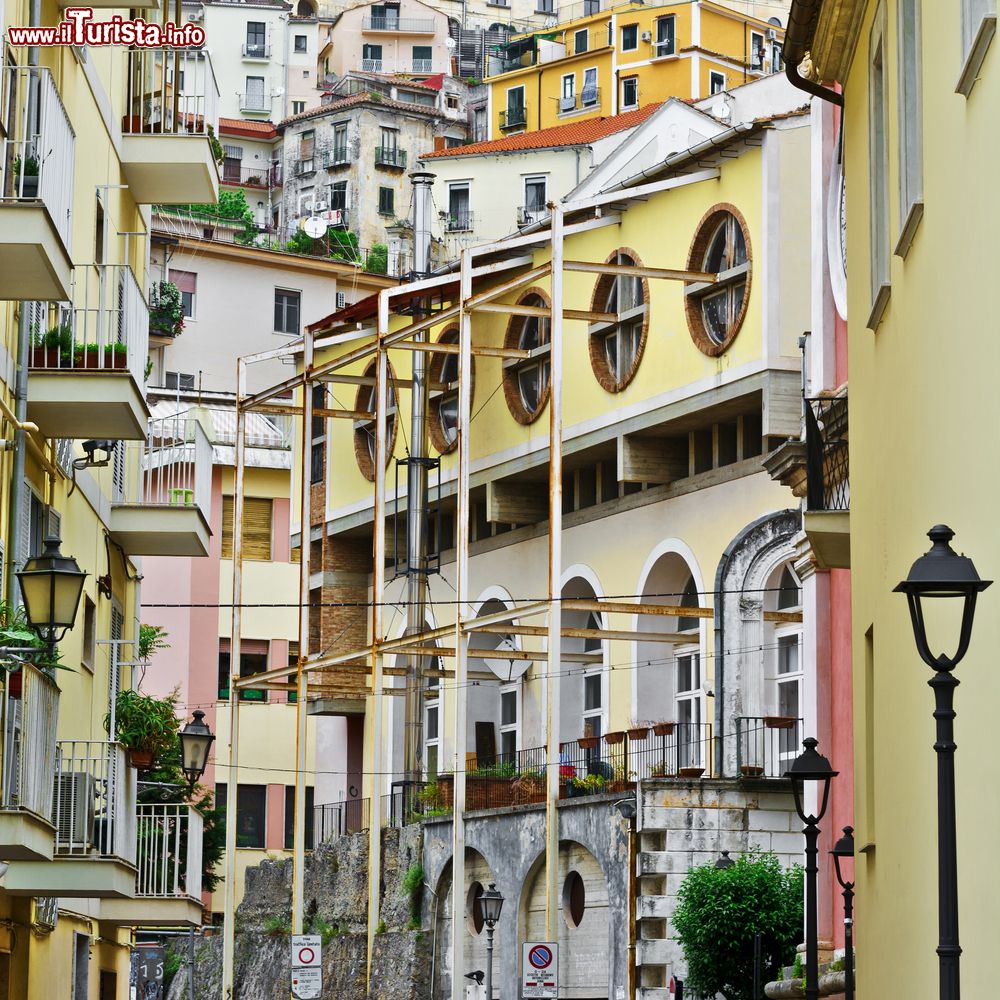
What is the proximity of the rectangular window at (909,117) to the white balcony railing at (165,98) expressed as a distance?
416 inches

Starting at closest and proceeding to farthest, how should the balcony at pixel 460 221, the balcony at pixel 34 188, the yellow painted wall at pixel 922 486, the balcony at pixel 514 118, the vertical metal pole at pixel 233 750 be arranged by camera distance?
the yellow painted wall at pixel 922 486 < the balcony at pixel 34 188 < the vertical metal pole at pixel 233 750 < the balcony at pixel 460 221 < the balcony at pixel 514 118

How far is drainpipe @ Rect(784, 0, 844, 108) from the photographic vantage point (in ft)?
50.4

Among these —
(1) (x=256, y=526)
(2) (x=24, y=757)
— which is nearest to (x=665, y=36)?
(1) (x=256, y=526)

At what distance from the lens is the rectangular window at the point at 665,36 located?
9112 cm

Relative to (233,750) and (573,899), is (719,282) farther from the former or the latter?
(233,750)

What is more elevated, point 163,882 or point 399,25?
point 399,25

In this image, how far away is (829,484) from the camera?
708 inches

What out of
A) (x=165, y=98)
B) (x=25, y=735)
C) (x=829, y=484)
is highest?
Answer: (x=165, y=98)

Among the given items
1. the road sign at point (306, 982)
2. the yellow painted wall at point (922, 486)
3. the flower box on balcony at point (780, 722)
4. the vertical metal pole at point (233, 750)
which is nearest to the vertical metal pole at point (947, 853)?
the yellow painted wall at point (922, 486)

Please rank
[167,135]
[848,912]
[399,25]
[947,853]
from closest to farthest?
1. [947,853]
2. [848,912]
3. [167,135]
4. [399,25]

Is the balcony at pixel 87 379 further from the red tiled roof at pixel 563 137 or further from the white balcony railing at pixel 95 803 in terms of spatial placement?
the red tiled roof at pixel 563 137

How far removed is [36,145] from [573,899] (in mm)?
20463

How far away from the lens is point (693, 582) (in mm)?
36844

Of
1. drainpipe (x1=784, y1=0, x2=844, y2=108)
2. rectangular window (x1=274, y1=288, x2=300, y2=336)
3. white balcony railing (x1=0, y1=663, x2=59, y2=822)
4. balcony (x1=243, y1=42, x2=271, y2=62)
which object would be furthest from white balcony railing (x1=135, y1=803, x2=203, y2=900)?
balcony (x1=243, y1=42, x2=271, y2=62)
